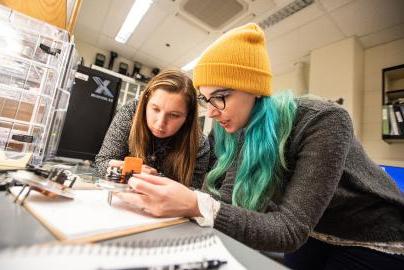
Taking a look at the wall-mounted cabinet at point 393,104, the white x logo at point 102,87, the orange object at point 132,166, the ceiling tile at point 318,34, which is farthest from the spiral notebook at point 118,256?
the ceiling tile at point 318,34

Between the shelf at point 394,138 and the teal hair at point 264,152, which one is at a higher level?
the shelf at point 394,138

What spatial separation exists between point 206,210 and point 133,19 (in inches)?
145

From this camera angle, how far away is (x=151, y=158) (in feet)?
3.84

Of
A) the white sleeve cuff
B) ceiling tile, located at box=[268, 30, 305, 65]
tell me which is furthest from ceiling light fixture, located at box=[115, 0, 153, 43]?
the white sleeve cuff

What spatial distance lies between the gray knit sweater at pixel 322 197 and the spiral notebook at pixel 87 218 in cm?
17

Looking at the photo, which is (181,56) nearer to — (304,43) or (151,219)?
(304,43)

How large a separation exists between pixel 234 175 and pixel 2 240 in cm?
62

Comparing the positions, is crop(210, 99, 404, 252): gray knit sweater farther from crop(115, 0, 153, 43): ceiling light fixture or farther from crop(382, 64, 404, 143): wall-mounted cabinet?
crop(115, 0, 153, 43): ceiling light fixture

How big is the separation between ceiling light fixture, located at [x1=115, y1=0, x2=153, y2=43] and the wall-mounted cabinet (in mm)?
3018

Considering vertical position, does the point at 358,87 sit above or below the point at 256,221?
above

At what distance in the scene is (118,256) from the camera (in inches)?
10.5

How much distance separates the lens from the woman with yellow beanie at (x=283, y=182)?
1.70 feet

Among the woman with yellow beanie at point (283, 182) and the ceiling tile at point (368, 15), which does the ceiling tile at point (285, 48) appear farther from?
the woman with yellow beanie at point (283, 182)

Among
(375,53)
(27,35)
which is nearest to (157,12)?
(27,35)
